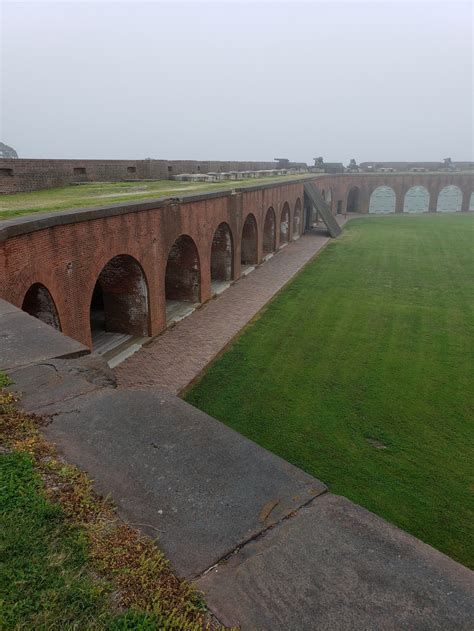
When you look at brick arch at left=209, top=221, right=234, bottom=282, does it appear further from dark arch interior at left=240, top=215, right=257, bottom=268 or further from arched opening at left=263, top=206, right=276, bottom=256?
arched opening at left=263, top=206, right=276, bottom=256

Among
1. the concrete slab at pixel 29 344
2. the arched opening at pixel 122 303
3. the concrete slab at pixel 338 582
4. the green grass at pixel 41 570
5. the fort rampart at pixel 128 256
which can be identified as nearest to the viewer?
the green grass at pixel 41 570

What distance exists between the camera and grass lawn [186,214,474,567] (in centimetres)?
638

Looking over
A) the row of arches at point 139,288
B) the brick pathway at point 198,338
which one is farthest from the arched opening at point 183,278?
the brick pathway at point 198,338

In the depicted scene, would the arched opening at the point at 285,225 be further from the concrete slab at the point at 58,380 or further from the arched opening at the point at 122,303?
the concrete slab at the point at 58,380

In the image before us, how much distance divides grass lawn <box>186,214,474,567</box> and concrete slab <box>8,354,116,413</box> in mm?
4125

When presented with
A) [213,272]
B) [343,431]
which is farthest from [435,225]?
[343,431]

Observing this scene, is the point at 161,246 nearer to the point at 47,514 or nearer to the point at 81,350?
the point at 81,350

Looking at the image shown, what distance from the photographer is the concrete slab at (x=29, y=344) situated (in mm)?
3691

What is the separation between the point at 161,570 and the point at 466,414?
7.63 m

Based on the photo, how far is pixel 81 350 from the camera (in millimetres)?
3902

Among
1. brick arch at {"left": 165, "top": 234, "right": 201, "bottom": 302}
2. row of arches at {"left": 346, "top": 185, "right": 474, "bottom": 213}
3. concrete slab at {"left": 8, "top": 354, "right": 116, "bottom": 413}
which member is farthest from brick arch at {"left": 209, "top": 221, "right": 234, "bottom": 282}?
row of arches at {"left": 346, "top": 185, "right": 474, "bottom": 213}

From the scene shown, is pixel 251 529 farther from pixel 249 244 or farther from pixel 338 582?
pixel 249 244

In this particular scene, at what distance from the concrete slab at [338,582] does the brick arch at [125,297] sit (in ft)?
30.5

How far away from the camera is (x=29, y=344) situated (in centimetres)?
396
